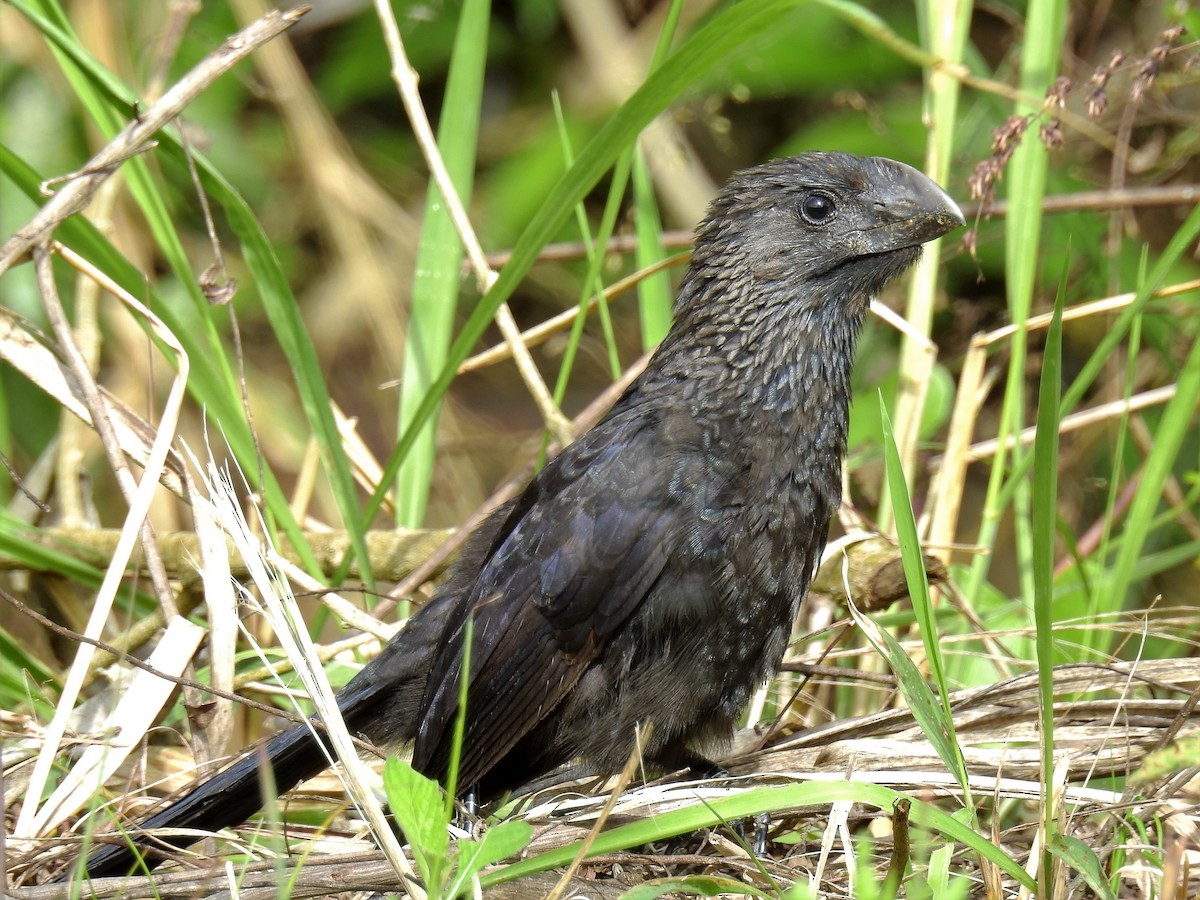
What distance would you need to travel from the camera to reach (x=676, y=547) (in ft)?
8.21

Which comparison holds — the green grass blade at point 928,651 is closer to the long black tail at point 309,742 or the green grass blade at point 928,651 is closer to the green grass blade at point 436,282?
the long black tail at point 309,742

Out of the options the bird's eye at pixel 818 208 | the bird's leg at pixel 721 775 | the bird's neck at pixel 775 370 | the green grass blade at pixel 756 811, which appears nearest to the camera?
the green grass blade at pixel 756 811

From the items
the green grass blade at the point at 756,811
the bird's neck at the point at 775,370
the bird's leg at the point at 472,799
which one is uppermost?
the bird's neck at the point at 775,370

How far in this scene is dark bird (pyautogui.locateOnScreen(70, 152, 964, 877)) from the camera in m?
2.52

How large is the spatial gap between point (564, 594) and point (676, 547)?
24cm

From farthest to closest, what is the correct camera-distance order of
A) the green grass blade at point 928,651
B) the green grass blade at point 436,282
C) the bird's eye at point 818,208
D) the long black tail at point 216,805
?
the green grass blade at point 436,282 < the bird's eye at point 818,208 < the long black tail at point 216,805 < the green grass blade at point 928,651

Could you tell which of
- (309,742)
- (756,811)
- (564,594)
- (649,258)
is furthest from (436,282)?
(756,811)

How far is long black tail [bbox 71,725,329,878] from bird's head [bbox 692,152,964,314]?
1330 millimetres

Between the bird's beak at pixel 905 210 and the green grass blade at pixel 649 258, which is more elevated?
the bird's beak at pixel 905 210

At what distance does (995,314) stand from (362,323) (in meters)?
2.63

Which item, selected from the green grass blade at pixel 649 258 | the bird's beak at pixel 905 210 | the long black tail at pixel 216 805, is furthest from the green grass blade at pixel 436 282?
the bird's beak at pixel 905 210

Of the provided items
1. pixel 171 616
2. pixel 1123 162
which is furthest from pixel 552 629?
pixel 1123 162

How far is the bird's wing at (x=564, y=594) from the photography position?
2520 mm

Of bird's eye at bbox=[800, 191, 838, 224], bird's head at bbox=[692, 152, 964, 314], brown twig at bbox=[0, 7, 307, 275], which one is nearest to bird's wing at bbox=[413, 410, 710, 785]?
bird's head at bbox=[692, 152, 964, 314]
